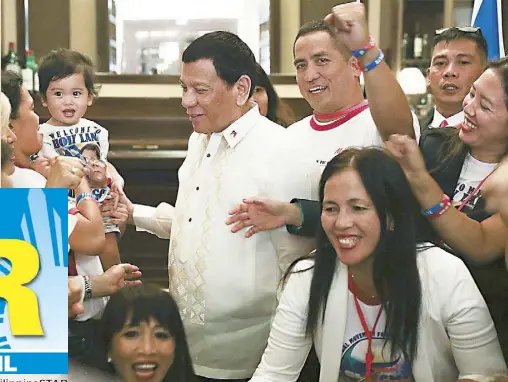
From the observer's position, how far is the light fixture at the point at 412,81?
1341mm

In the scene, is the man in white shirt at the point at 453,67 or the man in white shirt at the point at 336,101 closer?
the man in white shirt at the point at 336,101

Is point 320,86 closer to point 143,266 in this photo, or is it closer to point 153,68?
point 153,68

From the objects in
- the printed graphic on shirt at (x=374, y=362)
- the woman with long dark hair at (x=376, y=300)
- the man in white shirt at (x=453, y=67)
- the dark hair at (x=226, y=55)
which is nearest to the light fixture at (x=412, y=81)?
the man in white shirt at (x=453, y=67)

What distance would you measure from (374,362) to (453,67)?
→ 48 cm

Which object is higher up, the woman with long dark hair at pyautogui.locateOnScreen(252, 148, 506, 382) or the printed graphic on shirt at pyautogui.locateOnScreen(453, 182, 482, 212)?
the printed graphic on shirt at pyautogui.locateOnScreen(453, 182, 482, 212)

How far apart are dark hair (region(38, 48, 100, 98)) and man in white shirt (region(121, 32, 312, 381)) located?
14 cm

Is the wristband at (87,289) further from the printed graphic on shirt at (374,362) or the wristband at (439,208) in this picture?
the wristband at (439,208)

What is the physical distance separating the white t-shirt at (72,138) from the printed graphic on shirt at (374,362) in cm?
48

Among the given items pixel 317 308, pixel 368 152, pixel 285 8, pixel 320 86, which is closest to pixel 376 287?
pixel 317 308

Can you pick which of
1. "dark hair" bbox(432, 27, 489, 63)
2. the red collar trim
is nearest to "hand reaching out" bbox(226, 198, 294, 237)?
the red collar trim

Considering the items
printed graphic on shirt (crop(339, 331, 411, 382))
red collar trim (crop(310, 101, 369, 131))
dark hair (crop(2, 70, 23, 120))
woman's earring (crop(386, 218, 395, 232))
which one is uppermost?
dark hair (crop(2, 70, 23, 120))

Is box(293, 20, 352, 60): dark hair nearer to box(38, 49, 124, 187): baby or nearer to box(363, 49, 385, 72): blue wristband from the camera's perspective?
box(363, 49, 385, 72): blue wristband

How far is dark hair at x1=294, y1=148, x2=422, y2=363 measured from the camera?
1.29 meters

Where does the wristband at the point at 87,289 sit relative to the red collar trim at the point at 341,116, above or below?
below
